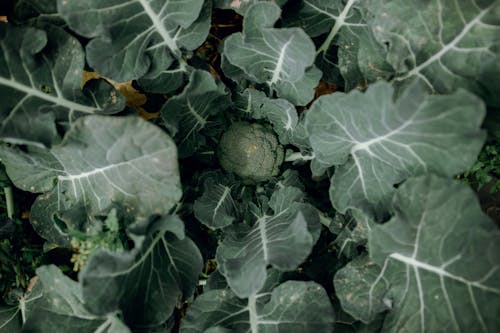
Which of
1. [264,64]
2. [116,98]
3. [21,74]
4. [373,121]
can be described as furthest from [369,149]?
[21,74]

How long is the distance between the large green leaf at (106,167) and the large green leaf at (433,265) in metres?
0.49

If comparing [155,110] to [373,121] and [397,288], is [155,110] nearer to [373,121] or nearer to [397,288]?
[373,121]

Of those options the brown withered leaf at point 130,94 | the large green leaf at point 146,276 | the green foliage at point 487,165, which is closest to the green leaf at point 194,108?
the large green leaf at point 146,276

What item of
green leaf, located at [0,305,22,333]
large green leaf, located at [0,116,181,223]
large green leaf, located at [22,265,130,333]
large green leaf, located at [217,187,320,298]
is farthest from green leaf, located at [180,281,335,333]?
green leaf, located at [0,305,22,333]

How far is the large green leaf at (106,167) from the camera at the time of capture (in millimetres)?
943

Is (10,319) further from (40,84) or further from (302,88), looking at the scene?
(302,88)

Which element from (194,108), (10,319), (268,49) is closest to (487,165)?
(268,49)

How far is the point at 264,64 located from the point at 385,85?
1.41ft

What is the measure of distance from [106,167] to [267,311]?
538mm

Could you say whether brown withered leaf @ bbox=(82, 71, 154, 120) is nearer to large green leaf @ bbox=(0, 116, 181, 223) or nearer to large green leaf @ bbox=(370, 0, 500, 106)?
large green leaf @ bbox=(0, 116, 181, 223)

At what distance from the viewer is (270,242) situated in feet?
3.75

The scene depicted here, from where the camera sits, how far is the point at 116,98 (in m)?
1.18

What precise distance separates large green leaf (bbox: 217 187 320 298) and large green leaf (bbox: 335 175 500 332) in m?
0.17

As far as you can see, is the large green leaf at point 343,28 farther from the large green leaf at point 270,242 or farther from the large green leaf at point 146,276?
the large green leaf at point 146,276
